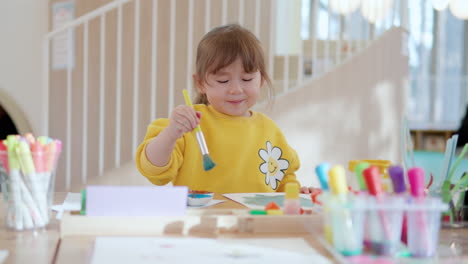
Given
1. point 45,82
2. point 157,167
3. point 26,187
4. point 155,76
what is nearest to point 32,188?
point 26,187

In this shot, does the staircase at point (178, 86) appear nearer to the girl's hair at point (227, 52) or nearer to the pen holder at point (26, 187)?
the girl's hair at point (227, 52)

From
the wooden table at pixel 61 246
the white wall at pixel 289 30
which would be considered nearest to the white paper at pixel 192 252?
the wooden table at pixel 61 246

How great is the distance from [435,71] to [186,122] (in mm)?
6024

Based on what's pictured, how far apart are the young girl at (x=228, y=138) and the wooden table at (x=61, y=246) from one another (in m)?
0.42

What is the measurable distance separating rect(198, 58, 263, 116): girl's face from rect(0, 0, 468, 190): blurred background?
1636 millimetres

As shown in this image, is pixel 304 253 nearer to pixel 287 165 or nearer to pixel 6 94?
pixel 287 165

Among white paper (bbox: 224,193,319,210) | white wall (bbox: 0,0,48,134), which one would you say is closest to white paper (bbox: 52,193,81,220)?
white paper (bbox: 224,193,319,210)

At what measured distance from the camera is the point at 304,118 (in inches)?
120

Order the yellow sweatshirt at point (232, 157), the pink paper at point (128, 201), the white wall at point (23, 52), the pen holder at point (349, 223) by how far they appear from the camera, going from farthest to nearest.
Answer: the white wall at point (23, 52) → the yellow sweatshirt at point (232, 157) → the pink paper at point (128, 201) → the pen holder at point (349, 223)

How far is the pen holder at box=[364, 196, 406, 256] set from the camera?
654 millimetres

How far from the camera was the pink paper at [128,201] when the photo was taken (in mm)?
785

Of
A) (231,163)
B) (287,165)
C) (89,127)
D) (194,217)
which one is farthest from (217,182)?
(89,127)

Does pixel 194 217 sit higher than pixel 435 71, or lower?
lower

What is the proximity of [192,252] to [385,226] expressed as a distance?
22cm
